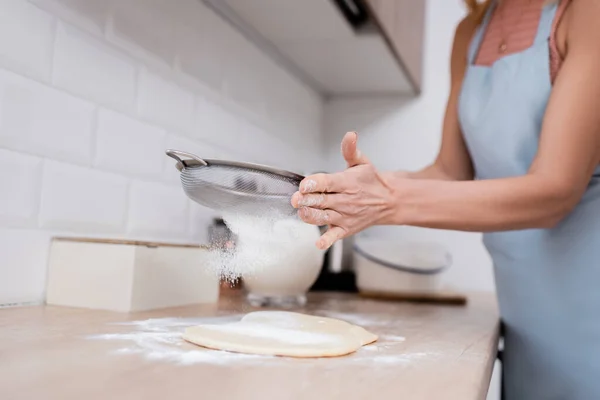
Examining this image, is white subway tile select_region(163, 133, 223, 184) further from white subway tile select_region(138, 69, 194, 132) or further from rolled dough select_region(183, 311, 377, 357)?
rolled dough select_region(183, 311, 377, 357)

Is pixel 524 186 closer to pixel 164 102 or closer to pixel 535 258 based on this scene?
pixel 535 258

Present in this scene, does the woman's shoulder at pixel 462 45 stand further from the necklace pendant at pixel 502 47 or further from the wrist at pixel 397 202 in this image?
the wrist at pixel 397 202

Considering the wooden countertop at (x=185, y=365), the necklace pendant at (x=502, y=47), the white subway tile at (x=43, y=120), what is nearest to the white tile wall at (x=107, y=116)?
the white subway tile at (x=43, y=120)

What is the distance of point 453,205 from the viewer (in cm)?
78

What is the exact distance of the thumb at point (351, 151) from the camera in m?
0.72

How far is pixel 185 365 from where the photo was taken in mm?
544

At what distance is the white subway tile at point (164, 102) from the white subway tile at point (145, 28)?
4 centimetres

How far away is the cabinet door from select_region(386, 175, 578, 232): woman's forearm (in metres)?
0.63

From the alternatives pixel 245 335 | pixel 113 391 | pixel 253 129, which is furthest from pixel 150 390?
pixel 253 129

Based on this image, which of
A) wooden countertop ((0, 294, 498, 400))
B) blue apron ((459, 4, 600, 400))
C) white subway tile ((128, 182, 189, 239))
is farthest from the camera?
white subway tile ((128, 182, 189, 239))

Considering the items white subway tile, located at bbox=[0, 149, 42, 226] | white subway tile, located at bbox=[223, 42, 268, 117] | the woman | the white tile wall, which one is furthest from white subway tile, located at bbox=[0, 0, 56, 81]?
white subway tile, located at bbox=[223, 42, 268, 117]

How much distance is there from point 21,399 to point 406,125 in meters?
1.78

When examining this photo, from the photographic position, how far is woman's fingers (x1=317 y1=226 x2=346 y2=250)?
0.72 metres

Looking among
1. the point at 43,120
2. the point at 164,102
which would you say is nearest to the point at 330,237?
the point at 43,120
